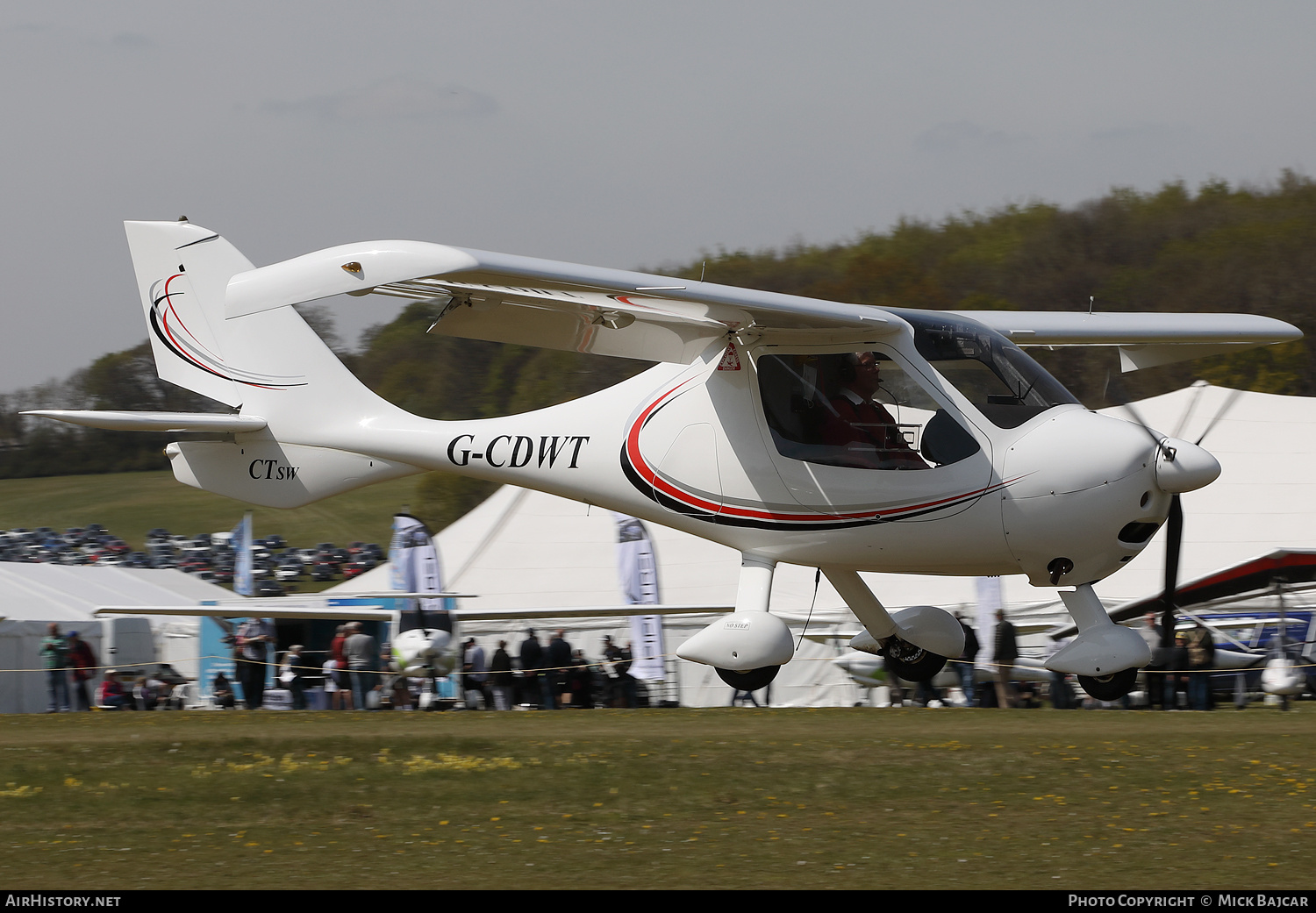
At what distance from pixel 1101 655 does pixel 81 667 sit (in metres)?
15.4

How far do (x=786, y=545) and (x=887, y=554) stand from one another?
0.74 m

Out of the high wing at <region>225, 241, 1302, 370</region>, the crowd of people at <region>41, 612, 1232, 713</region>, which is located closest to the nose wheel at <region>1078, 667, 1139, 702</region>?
the high wing at <region>225, 241, 1302, 370</region>

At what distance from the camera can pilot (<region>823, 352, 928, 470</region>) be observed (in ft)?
33.2

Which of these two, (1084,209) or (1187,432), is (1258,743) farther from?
(1084,209)

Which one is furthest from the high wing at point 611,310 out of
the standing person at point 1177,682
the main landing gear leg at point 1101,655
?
the standing person at point 1177,682

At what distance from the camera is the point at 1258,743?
12.6 metres

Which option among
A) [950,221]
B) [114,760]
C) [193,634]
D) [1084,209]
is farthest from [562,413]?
[950,221]

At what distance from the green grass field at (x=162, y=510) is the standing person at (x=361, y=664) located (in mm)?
33705

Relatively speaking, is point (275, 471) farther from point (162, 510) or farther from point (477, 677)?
point (162, 510)

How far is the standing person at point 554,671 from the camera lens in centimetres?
1939

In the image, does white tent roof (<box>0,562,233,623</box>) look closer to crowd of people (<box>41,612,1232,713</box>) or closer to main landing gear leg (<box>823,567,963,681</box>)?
crowd of people (<box>41,612,1232,713</box>)

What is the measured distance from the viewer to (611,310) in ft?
33.9

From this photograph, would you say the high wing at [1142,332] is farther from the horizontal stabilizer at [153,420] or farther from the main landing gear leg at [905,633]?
the horizontal stabilizer at [153,420]

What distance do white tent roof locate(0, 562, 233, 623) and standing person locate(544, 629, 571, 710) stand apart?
8295 mm
